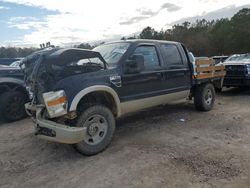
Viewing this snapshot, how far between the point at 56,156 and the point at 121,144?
1.18 metres

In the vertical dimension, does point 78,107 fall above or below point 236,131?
above

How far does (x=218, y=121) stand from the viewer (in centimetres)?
681

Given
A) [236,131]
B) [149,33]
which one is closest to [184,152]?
[236,131]

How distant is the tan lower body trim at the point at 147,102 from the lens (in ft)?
18.2

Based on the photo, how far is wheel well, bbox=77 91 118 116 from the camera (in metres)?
4.93

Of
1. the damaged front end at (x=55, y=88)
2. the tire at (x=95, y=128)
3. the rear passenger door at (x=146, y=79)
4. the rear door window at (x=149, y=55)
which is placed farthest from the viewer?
the rear door window at (x=149, y=55)

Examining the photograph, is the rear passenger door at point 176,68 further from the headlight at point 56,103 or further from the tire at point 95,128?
the headlight at point 56,103

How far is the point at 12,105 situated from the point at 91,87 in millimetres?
3700

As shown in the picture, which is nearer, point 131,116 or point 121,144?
point 121,144

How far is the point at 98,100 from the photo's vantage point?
5.27 m

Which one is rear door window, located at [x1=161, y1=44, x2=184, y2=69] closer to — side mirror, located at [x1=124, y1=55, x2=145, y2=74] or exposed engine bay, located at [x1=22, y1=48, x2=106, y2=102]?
side mirror, located at [x1=124, y1=55, x2=145, y2=74]

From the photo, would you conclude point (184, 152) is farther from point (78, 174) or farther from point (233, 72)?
point (233, 72)

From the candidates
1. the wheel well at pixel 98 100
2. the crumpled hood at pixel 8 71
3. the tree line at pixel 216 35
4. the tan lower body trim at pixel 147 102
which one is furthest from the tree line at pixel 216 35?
the wheel well at pixel 98 100

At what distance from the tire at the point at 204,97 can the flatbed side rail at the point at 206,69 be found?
30 cm
